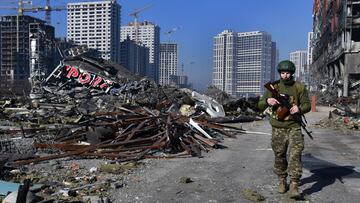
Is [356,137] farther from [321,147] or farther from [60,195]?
[60,195]

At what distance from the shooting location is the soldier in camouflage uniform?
5.79 m

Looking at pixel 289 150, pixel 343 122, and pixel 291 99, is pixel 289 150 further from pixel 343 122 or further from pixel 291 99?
pixel 343 122

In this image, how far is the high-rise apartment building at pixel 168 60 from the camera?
4880 inches

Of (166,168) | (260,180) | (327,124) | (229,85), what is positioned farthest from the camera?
(229,85)

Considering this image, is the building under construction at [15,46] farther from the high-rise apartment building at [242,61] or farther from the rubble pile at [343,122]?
the rubble pile at [343,122]

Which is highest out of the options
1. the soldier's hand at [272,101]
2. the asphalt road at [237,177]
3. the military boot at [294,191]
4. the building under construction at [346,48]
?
the building under construction at [346,48]

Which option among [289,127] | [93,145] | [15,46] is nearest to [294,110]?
[289,127]

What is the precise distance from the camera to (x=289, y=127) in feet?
19.2

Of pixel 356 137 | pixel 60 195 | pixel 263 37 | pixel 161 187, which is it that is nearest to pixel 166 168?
pixel 161 187

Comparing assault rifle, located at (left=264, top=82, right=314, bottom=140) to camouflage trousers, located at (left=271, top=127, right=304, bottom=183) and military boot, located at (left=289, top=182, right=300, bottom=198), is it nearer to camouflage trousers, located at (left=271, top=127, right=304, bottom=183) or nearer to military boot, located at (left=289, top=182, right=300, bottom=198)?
camouflage trousers, located at (left=271, top=127, right=304, bottom=183)

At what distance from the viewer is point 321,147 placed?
1149cm

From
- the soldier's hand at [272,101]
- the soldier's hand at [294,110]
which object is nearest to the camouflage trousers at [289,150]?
the soldier's hand at [294,110]

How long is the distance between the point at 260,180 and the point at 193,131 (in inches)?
170

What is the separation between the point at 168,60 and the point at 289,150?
122051 millimetres
